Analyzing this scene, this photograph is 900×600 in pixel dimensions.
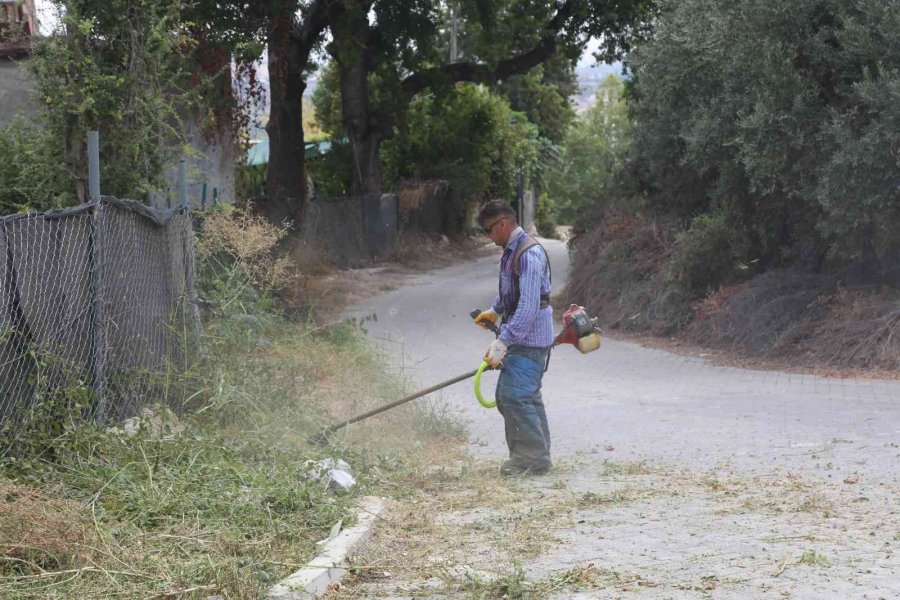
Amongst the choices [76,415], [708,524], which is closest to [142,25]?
[76,415]

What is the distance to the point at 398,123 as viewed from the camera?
97.2ft

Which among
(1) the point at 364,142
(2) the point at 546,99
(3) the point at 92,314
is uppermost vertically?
(2) the point at 546,99

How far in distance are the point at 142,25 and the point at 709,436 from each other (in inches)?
226

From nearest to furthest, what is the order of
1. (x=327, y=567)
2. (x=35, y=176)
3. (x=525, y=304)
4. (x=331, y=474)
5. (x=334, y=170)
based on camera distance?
(x=327, y=567)
(x=331, y=474)
(x=525, y=304)
(x=35, y=176)
(x=334, y=170)

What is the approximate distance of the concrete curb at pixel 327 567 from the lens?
4910 millimetres

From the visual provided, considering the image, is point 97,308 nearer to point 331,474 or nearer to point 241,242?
point 331,474

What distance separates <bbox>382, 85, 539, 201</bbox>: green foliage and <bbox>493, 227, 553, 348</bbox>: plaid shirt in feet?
87.3

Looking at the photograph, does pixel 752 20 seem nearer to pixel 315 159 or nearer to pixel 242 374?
pixel 242 374

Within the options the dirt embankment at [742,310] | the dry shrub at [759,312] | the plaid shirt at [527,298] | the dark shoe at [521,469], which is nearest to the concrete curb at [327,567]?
the dark shoe at [521,469]

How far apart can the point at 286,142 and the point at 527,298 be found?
2054 centimetres

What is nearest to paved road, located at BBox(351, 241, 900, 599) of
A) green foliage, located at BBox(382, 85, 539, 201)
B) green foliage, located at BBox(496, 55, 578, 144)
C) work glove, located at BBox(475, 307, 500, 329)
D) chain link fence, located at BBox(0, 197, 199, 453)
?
work glove, located at BBox(475, 307, 500, 329)

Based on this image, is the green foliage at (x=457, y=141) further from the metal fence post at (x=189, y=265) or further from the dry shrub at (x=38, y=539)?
the dry shrub at (x=38, y=539)

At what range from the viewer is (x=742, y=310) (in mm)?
15055

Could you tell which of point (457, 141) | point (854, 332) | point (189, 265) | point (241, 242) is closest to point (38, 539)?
point (189, 265)
